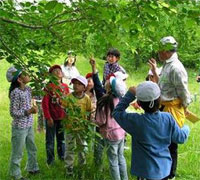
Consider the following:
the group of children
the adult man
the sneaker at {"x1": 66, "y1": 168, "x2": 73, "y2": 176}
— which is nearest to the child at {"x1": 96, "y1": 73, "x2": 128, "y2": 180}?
the group of children

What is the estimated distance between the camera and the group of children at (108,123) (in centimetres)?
362

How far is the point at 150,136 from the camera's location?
143 inches

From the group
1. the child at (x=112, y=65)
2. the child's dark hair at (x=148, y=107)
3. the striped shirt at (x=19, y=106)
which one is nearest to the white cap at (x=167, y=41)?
the child's dark hair at (x=148, y=107)

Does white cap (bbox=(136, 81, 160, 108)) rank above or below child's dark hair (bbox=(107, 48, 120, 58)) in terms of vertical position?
below

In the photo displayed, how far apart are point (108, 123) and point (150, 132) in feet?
4.11

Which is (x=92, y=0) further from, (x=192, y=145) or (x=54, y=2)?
(x=192, y=145)

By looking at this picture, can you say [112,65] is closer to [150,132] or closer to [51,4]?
[150,132]

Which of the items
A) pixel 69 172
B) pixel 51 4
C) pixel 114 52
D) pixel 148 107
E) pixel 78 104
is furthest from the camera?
pixel 114 52

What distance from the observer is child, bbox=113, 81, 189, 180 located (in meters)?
3.59

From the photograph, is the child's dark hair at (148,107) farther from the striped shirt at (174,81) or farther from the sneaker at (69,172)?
the sneaker at (69,172)

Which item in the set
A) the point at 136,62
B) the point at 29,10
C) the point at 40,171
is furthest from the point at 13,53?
the point at 136,62

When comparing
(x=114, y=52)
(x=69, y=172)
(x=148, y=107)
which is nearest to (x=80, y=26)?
(x=148, y=107)

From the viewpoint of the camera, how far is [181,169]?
229 inches

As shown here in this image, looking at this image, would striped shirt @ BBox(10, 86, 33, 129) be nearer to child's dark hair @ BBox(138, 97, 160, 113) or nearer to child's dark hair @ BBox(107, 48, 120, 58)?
child's dark hair @ BBox(107, 48, 120, 58)
